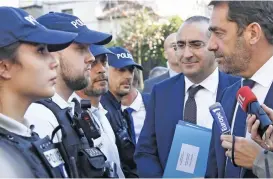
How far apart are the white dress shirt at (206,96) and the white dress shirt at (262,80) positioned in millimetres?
816

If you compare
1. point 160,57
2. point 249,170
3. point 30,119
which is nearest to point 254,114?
point 249,170

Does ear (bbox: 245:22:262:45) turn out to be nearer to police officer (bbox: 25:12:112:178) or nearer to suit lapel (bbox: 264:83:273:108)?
suit lapel (bbox: 264:83:273:108)

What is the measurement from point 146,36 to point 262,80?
2951 centimetres

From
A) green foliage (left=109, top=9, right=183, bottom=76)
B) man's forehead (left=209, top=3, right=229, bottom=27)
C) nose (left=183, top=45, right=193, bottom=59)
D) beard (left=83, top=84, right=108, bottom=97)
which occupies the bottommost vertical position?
green foliage (left=109, top=9, right=183, bottom=76)

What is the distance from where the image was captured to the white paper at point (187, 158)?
2.82 metres

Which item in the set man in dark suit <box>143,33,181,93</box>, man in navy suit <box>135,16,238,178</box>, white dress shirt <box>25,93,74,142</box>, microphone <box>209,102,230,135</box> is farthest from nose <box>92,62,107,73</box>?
man in dark suit <box>143,33,181,93</box>

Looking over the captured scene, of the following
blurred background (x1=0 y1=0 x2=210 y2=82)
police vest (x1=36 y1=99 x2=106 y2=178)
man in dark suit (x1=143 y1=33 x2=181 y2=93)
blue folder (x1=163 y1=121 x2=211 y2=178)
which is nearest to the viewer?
police vest (x1=36 y1=99 x2=106 y2=178)

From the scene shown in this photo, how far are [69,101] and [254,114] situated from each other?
1.24 metres

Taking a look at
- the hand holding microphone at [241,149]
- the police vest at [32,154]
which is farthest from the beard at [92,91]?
the police vest at [32,154]

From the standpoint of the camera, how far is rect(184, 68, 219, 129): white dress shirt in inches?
130

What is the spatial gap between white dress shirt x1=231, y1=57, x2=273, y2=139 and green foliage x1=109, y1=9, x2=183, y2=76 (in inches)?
1107

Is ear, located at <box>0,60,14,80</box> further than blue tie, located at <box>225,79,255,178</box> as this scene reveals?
No

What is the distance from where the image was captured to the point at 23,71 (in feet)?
6.93

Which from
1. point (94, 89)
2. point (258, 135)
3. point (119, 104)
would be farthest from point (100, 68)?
point (258, 135)
